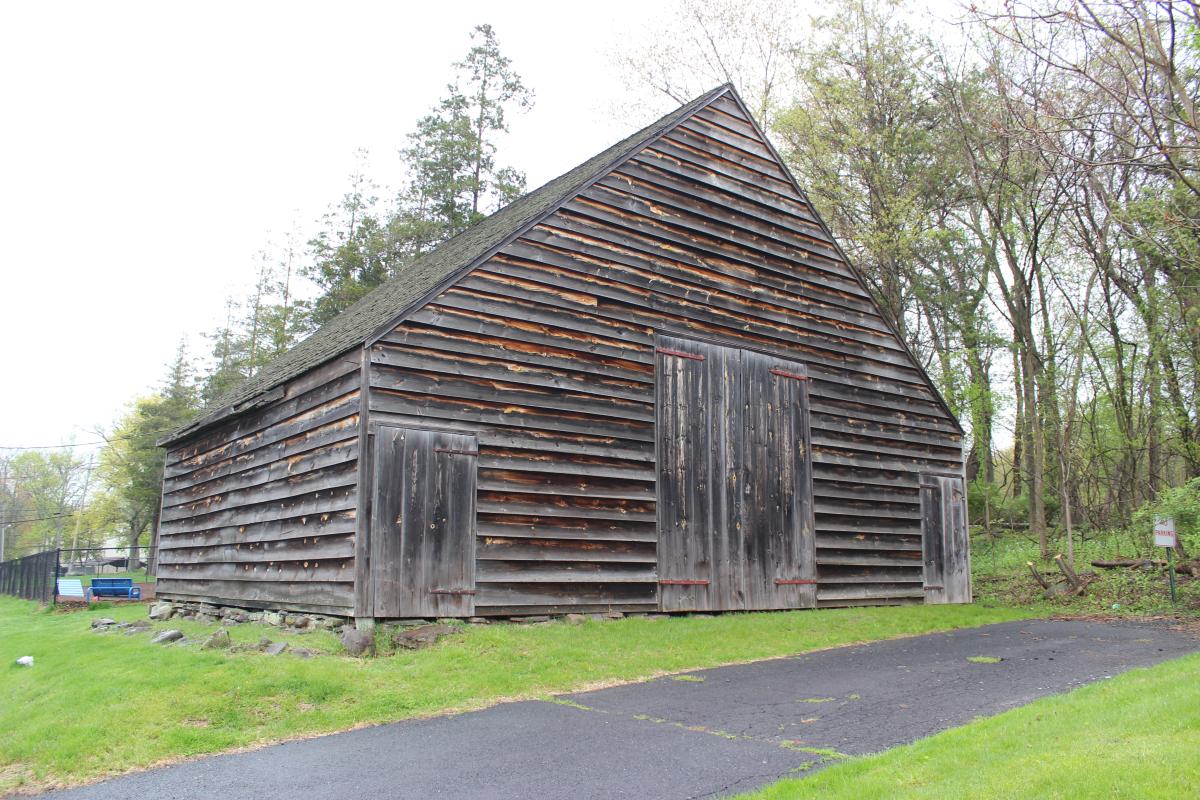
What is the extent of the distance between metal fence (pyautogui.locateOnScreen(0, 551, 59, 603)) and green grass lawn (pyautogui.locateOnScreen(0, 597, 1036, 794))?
36.8 ft

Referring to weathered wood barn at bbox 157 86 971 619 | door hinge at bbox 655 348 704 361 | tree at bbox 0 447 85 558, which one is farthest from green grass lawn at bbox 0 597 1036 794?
tree at bbox 0 447 85 558

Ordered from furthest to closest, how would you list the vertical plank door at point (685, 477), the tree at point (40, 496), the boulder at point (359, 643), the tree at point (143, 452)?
the tree at point (40, 496) → the tree at point (143, 452) → the vertical plank door at point (685, 477) → the boulder at point (359, 643)

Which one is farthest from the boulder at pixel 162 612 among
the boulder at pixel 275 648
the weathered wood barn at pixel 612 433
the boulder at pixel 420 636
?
the boulder at pixel 420 636

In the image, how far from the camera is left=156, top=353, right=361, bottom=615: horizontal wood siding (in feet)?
34.8

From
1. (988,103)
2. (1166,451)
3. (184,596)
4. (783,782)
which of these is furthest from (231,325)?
(783,782)

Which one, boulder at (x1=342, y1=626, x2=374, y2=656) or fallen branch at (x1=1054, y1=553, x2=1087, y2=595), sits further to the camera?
fallen branch at (x1=1054, y1=553, x2=1087, y2=595)

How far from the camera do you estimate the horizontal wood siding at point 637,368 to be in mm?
11133

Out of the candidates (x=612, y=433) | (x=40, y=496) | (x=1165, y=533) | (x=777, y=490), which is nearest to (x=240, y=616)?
(x=612, y=433)

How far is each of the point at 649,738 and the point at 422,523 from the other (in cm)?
487

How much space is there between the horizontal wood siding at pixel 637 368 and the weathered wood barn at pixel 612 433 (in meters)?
0.04

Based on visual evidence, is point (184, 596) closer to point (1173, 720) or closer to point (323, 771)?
point (323, 771)

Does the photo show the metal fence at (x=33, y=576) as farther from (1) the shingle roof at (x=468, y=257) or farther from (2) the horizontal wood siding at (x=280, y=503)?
(1) the shingle roof at (x=468, y=257)

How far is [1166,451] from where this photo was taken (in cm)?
2308

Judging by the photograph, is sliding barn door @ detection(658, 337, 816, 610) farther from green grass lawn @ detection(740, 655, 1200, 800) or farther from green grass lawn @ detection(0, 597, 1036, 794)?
green grass lawn @ detection(740, 655, 1200, 800)
